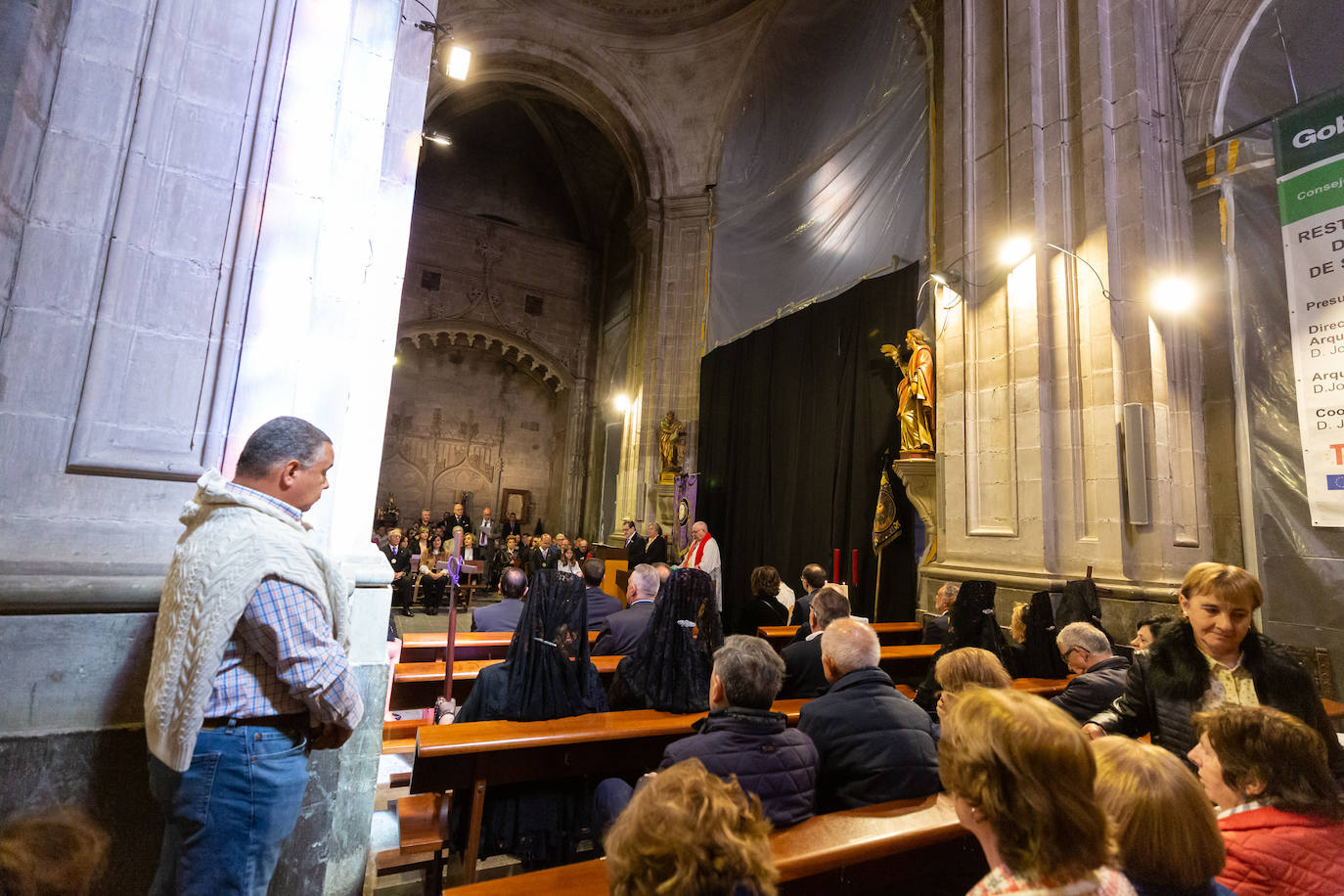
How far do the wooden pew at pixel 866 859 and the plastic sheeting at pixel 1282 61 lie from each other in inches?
216

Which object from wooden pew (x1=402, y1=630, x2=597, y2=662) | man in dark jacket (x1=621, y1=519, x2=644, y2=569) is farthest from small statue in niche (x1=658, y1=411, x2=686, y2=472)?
wooden pew (x1=402, y1=630, x2=597, y2=662)

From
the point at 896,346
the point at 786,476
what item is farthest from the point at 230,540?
the point at 786,476

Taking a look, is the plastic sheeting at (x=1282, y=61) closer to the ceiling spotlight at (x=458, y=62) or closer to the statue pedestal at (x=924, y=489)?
the statue pedestal at (x=924, y=489)

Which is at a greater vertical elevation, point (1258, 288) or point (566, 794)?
point (1258, 288)

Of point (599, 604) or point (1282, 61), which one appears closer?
point (599, 604)

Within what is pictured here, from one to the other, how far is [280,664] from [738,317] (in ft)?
30.8

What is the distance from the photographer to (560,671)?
263 cm

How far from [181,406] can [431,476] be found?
12.4 m

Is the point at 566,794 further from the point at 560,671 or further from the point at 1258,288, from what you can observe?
the point at 1258,288

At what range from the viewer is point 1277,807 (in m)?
1.32

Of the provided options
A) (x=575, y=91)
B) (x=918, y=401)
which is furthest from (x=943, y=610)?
(x=575, y=91)

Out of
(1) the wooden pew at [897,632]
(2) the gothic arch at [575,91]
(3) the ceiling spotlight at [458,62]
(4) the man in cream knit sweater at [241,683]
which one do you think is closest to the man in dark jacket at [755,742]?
(4) the man in cream knit sweater at [241,683]

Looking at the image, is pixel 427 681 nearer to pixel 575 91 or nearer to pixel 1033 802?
pixel 1033 802

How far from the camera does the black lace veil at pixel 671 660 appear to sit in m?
2.84
